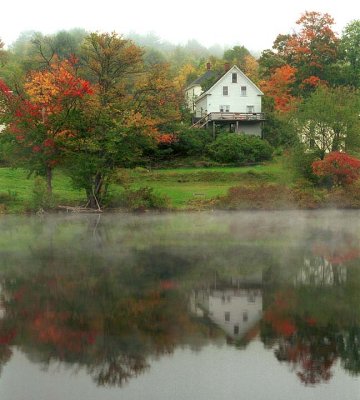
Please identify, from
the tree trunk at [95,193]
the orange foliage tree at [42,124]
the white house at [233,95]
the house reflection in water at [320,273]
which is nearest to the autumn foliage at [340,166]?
the tree trunk at [95,193]

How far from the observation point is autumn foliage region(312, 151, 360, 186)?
129 ft

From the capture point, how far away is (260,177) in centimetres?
4841

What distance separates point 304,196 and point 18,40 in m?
158

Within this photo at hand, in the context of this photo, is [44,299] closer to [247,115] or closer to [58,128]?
[58,128]

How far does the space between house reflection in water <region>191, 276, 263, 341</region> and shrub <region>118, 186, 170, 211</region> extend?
875 inches

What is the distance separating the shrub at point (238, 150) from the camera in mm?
54938

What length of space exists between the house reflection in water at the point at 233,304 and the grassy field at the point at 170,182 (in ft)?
76.7

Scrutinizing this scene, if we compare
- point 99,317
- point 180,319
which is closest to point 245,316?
point 180,319

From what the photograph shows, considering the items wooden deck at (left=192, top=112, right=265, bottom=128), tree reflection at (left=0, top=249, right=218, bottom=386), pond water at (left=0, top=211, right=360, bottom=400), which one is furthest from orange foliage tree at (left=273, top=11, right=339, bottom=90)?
tree reflection at (left=0, top=249, right=218, bottom=386)

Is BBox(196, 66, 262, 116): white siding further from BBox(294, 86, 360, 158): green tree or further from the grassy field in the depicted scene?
BBox(294, 86, 360, 158): green tree

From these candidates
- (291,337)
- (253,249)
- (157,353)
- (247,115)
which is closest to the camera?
(157,353)


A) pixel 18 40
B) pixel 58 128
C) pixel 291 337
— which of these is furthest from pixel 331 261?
pixel 18 40

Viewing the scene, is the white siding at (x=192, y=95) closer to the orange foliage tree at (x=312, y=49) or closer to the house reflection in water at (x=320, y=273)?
the orange foliage tree at (x=312, y=49)

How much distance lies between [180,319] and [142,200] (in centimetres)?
2626
